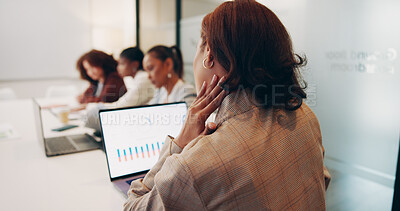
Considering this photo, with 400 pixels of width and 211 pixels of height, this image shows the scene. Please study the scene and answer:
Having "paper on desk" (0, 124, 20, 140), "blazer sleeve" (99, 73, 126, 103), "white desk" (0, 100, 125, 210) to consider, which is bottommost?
"paper on desk" (0, 124, 20, 140)

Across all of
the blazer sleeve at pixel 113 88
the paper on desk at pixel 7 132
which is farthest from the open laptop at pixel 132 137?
the blazer sleeve at pixel 113 88

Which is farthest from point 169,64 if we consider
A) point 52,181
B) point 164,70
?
point 52,181

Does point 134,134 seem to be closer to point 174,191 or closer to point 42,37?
point 174,191

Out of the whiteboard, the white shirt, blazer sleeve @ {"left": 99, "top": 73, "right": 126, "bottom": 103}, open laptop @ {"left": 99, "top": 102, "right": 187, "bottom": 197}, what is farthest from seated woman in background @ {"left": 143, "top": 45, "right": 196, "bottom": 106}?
the whiteboard

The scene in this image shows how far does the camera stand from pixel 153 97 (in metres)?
2.26

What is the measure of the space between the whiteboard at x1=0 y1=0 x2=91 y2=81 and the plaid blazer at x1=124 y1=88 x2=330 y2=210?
190 inches

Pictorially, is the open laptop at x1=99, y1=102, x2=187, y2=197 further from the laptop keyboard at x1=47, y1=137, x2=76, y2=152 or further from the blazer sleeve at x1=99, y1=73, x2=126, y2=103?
the blazer sleeve at x1=99, y1=73, x2=126, y2=103

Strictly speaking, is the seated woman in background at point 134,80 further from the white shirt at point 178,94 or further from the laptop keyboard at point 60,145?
the laptop keyboard at point 60,145

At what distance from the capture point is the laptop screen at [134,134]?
1066 millimetres

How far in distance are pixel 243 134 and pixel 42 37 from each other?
511 cm

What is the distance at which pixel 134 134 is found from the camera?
43.8 inches

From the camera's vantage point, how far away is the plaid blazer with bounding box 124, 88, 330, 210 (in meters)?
0.60

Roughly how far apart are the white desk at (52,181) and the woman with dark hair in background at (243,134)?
0.29m

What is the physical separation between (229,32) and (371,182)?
1.46 metres
